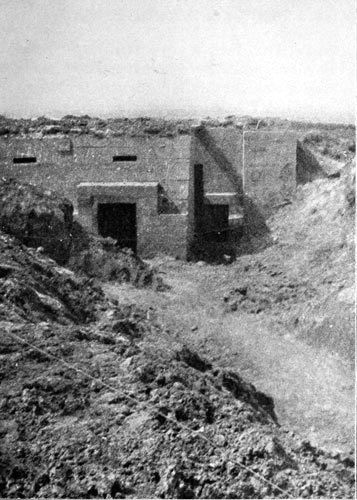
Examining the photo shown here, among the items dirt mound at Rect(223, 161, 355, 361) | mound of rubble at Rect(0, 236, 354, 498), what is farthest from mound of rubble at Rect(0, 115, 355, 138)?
mound of rubble at Rect(0, 236, 354, 498)

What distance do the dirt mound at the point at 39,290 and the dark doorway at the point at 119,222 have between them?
430 centimetres

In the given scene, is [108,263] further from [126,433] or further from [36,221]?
[126,433]

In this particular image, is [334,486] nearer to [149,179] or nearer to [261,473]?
[261,473]

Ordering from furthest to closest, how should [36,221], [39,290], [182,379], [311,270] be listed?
[36,221], [311,270], [39,290], [182,379]

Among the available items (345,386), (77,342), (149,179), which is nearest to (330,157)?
(149,179)

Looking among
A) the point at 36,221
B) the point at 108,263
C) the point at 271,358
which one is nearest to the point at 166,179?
the point at 108,263

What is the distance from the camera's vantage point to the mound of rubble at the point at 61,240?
14.4 m

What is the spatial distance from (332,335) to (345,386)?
132cm

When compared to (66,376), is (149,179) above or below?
above

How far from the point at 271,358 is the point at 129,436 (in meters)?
5.33

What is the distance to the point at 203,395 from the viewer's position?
687cm

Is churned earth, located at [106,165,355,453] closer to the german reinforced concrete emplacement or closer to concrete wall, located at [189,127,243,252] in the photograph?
the german reinforced concrete emplacement

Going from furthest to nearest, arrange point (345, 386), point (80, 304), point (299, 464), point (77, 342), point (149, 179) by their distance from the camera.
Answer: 1. point (149, 179)
2. point (80, 304)
3. point (345, 386)
4. point (77, 342)
5. point (299, 464)

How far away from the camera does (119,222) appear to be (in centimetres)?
1752
